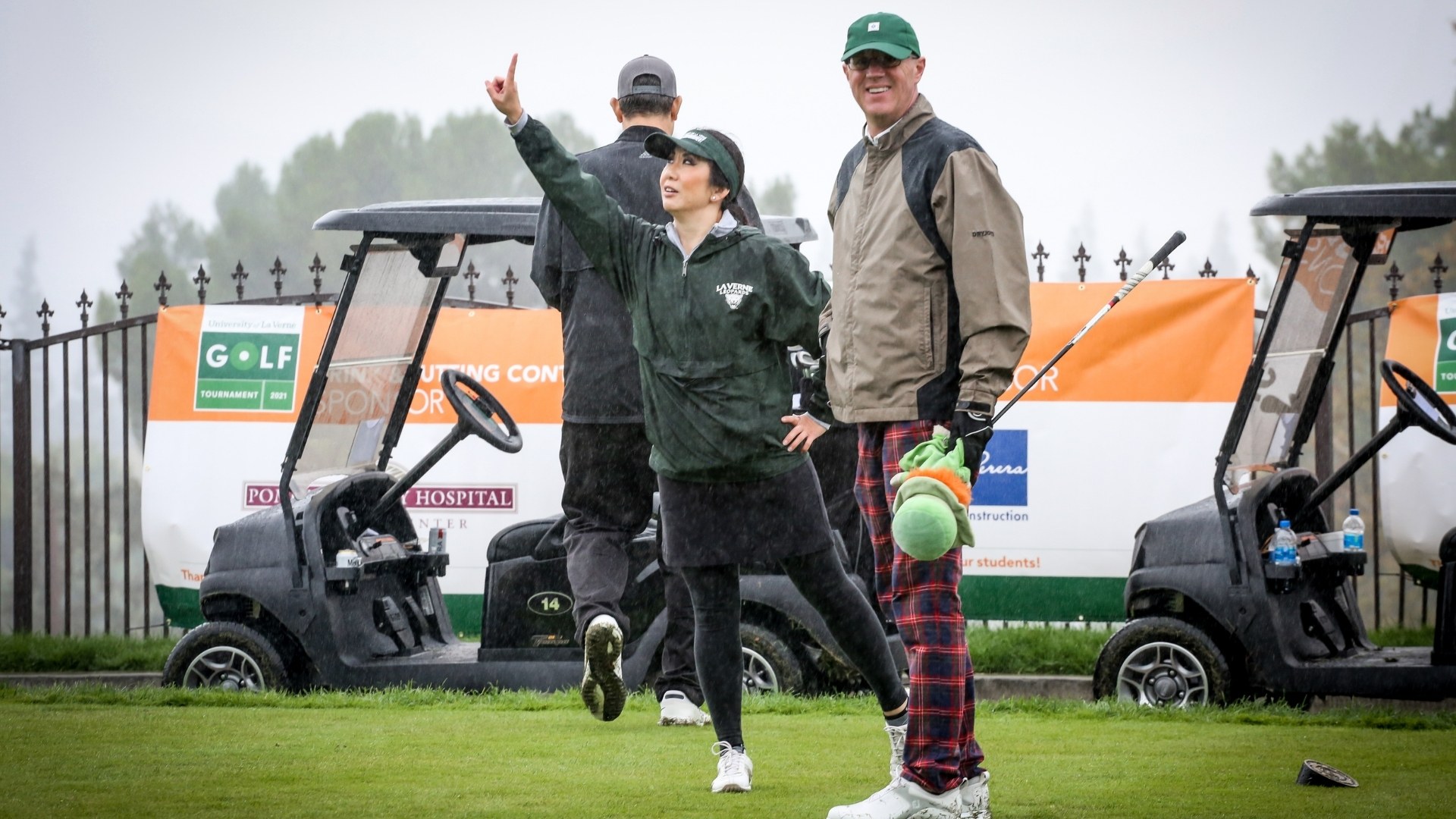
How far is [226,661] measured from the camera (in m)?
6.46

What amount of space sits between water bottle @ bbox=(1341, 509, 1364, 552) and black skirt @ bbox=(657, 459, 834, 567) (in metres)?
3.13

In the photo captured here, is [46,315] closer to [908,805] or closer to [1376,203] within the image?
[1376,203]

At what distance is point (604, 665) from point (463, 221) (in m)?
2.32

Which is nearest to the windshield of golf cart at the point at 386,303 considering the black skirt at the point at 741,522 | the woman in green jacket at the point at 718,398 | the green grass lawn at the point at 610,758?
the green grass lawn at the point at 610,758

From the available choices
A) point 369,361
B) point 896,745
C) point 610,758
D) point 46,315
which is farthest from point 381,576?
point 46,315

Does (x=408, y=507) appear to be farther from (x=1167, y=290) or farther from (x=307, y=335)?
(x=1167, y=290)

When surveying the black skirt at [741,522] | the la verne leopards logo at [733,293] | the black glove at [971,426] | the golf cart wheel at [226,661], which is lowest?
the golf cart wheel at [226,661]

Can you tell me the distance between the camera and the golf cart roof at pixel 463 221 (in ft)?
20.7

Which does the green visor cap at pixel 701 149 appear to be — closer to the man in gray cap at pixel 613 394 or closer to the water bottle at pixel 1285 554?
the man in gray cap at pixel 613 394

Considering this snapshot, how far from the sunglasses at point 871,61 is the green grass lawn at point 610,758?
1.70 metres

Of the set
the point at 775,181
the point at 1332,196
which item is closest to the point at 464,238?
the point at 1332,196

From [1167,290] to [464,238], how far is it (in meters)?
3.74

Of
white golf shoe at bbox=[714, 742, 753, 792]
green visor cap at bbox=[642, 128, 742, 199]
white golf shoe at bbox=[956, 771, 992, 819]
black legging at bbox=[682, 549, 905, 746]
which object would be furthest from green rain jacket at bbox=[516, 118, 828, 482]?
white golf shoe at bbox=[956, 771, 992, 819]

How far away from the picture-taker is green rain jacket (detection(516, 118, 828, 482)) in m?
3.99
